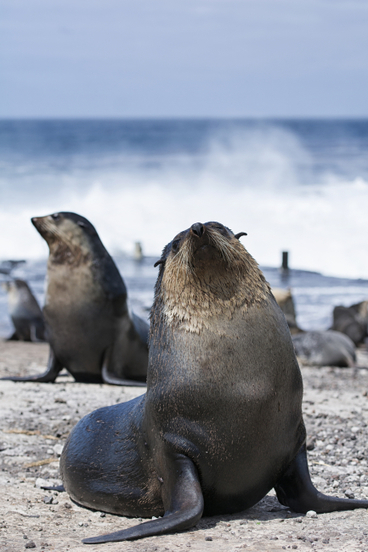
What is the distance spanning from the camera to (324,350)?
450 inches

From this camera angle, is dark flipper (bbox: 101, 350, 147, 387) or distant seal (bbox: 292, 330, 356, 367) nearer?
dark flipper (bbox: 101, 350, 147, 387)

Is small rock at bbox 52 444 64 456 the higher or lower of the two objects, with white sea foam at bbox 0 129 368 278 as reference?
lower

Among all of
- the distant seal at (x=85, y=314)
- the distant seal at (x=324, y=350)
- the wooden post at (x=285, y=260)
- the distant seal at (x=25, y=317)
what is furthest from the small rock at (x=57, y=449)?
the wooden post at (x=285, y=260)

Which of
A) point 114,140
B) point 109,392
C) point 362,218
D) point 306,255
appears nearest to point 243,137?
point 114,140

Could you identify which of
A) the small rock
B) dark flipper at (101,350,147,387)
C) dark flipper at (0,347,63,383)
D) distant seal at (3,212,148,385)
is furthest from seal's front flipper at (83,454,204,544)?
dark flipper at (0,347,63,383)

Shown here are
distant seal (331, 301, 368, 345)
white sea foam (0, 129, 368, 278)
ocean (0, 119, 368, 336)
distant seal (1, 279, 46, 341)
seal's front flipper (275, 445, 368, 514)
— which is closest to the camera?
seal's front flipper (275, 445, 368, 514)

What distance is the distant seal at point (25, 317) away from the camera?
1314cm

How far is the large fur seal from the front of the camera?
3.01 m

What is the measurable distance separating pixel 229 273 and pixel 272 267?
19990mm

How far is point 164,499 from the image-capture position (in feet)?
10.4

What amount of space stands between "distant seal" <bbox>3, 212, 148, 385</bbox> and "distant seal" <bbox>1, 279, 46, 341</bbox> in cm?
634

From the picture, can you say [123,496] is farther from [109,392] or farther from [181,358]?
[109,392]

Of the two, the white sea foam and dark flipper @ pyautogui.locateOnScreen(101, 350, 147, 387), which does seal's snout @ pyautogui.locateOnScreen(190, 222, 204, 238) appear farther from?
the white sea foam

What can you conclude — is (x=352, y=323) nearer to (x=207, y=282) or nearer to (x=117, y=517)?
(x=117, y=517)
